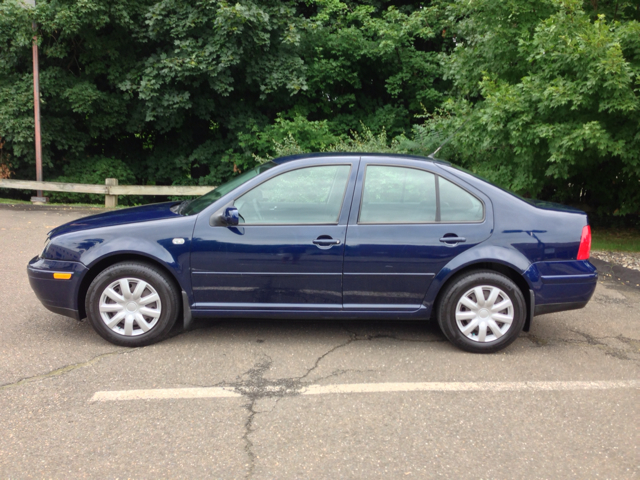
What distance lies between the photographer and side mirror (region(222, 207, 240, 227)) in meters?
4.17

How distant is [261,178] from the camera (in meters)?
4.44

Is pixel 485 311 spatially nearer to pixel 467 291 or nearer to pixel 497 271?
pixel 467 291

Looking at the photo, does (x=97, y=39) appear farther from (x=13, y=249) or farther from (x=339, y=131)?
(x=13, y=249)

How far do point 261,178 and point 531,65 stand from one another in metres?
6.61

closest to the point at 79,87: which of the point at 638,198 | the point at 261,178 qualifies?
the point at 261,178

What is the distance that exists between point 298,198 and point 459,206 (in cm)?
132

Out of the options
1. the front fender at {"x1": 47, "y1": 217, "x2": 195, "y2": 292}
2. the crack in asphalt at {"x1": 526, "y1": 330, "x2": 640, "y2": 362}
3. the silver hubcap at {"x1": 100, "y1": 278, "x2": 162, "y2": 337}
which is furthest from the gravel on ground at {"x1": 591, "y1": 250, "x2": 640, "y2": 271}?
the silver hubcap at {"x1": 100, "y1": 278, "x2": 162, "y2": 337}

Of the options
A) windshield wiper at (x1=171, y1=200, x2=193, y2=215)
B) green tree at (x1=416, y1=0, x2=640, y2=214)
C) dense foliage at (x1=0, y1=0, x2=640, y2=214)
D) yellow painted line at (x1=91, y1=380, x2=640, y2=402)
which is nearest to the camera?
yellow painted line at (x1=91, y1=380, x2=640, y2=402)

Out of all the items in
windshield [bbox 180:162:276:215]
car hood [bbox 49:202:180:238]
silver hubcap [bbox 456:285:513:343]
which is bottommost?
silver hubcap [bbox 456:285:513:343]

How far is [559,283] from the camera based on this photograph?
4316mm

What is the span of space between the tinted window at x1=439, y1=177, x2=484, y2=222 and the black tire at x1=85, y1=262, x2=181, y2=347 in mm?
2278

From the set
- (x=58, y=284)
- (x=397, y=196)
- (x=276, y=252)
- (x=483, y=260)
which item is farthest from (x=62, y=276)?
(x=483, y=260)

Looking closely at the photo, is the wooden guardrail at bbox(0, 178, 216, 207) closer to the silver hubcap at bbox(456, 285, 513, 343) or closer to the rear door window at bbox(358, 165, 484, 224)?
the rear door window at bbox(358, 165, 484, 224)

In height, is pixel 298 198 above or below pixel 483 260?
above
